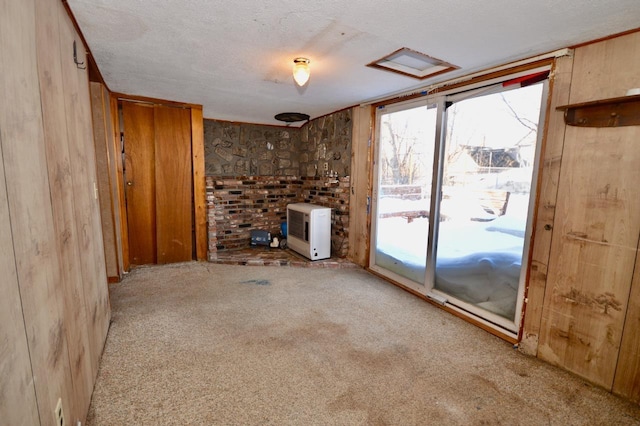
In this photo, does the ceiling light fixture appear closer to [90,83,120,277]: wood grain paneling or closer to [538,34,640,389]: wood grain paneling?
[538,34,640,389]: wood grain paneling

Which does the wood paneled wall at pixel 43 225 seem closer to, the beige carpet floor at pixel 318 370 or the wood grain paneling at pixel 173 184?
the beige carpet floor at pixel 318 370

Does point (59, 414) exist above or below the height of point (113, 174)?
below

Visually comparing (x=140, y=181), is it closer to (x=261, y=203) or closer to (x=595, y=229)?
(x=261, y=203)

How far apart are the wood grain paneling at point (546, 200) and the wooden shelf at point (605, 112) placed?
7 cm

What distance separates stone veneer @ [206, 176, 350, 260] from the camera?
4031mm

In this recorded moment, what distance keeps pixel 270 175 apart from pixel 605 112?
3.98m

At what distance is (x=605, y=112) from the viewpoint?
1.69 meters

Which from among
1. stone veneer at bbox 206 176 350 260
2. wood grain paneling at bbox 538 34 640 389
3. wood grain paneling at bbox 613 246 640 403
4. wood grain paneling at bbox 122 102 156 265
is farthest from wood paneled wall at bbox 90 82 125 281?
wood grain paneling at bbox 613 246 640 403

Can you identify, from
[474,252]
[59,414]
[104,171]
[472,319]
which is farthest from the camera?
[104,171]

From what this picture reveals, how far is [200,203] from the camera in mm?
3854

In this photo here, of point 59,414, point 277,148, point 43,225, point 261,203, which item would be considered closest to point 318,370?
point 59,414

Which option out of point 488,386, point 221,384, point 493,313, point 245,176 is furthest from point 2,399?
point 245,176

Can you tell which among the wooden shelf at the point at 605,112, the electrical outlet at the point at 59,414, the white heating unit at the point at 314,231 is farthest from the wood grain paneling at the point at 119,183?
the wooden shelf at the point at 605,112

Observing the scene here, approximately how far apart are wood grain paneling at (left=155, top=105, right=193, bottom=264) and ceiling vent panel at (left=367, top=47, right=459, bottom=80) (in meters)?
2.59
